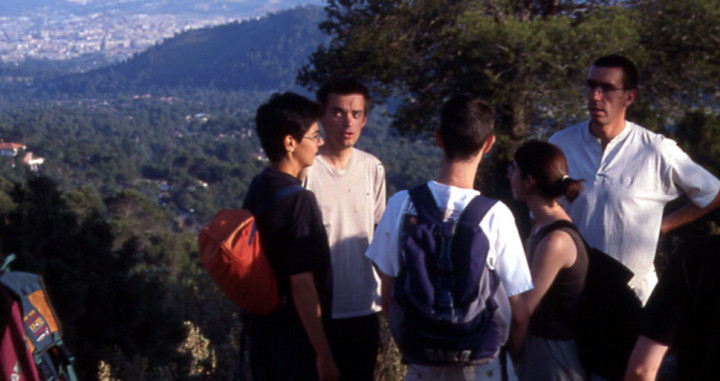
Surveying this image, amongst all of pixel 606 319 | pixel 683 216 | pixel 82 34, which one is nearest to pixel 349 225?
pixel 606 319

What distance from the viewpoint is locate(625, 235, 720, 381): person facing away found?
1.26 m

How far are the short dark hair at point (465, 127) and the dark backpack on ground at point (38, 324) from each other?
109 cm

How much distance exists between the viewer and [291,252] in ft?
6.38

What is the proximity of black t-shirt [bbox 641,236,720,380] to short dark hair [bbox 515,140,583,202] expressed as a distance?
638 millimetres

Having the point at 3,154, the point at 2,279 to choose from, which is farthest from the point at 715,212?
the point at 3,154

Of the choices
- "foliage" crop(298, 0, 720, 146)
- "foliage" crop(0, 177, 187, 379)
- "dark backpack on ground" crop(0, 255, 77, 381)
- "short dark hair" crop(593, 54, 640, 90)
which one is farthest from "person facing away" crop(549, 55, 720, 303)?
"foliage" crop(0, 177, 187, 379)

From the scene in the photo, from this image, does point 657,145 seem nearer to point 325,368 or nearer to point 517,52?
point 325,368

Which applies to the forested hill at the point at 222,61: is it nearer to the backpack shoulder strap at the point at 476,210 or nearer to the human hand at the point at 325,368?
the human hand at the point at 325,368

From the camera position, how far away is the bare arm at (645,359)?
139cm

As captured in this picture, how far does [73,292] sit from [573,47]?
16.6 ft

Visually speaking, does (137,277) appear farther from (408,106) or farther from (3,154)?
(3,154)

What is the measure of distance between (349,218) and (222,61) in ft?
484

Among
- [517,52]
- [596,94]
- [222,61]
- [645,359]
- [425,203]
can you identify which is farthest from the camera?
[222,61]

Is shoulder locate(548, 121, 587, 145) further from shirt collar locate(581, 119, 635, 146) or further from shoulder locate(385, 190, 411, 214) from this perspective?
shoulder locate(385, 190, 411, 214)
